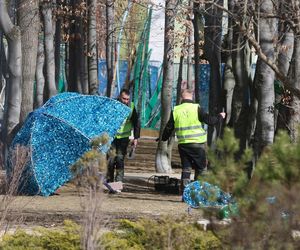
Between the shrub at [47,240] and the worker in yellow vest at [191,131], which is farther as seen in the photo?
the worker in yellow vest at [191,131]

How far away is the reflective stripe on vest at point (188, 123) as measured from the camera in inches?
623

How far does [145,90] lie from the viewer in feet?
144

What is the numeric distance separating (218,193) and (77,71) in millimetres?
18029

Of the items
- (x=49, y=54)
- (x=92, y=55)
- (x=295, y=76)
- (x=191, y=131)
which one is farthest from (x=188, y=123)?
(x=49, y=54)

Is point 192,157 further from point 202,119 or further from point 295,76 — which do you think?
point 295,76

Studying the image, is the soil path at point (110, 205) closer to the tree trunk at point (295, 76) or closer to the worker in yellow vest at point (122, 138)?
the worker in yellow vest at point (122, 138)

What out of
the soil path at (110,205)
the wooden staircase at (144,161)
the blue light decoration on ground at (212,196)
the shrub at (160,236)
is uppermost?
the blue light decoration on ground at (212,196)

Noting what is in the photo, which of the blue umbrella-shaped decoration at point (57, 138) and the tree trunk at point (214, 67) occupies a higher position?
the tree trunk at point (214, 67)

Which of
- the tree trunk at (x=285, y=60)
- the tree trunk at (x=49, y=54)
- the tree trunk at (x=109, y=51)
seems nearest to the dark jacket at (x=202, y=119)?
the tree trunk at (x=285, y=60)

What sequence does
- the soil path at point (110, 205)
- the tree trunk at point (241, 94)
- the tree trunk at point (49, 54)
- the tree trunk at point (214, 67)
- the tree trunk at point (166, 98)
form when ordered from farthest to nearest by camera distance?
the tree trunk at point (49, 54) → the tree trunk at point (166, 98) → the tree trunk at point (214, 67) → the tree trunk at point (241, 94) → the soil path at point (110, 205)

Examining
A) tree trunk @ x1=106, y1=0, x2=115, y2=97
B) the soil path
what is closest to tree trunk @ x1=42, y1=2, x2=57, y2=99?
tree trunk @ x1=106, y1=0, x2=115, y2=97

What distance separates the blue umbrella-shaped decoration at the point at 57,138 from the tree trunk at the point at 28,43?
3541 mm

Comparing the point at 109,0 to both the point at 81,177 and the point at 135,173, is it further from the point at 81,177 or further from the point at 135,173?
the point at 81,177

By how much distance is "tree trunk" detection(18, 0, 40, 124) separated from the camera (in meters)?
19.4
